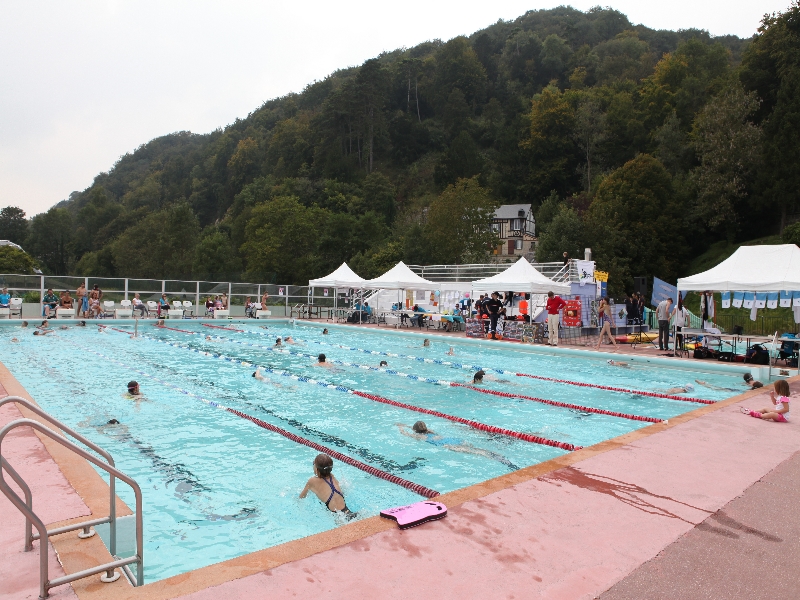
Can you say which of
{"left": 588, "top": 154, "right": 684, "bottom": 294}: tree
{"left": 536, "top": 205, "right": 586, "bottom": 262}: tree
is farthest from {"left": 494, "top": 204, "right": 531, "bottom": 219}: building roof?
{"left": 536, "top": 205, "right": 586, "bottom": 262}: tree

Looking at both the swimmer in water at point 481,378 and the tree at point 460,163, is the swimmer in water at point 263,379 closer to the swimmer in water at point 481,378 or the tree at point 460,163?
the swimmer in water at point 481,378

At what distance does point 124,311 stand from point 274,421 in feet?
56.4

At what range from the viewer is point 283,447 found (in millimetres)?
7176

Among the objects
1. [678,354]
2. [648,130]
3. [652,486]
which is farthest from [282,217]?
[652,486]

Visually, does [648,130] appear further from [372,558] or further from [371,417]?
[372,558]

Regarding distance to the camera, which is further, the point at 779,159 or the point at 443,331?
the point at 779,159

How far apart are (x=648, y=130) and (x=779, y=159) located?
2095 cm

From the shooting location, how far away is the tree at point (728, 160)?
1502 inches

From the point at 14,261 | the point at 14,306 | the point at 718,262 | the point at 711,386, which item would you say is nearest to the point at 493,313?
the point at 711,386

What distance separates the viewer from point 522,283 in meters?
17.8

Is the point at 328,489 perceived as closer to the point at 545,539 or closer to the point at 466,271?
the point at 545,539

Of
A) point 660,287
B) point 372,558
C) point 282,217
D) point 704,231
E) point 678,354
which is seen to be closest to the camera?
point 372,558

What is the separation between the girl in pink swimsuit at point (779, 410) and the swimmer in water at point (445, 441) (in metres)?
3.49

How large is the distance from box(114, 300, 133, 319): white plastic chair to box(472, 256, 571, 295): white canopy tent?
1474 centimetres
